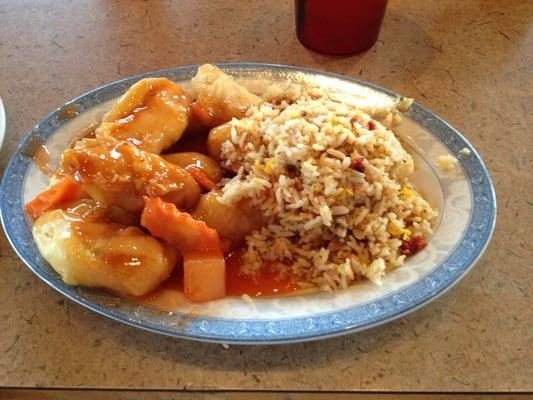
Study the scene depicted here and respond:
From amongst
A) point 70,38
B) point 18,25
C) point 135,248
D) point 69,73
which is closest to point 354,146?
point 135,248

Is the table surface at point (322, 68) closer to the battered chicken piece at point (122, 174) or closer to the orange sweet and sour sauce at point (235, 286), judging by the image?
the orange sweet and sour sauce at point (235, 286)

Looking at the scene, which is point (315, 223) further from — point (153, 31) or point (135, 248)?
point (153, 31)

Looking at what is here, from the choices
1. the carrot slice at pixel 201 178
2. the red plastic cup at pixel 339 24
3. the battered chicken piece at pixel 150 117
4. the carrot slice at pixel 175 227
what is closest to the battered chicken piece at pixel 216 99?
the battered chicken piece at pixel 150 117

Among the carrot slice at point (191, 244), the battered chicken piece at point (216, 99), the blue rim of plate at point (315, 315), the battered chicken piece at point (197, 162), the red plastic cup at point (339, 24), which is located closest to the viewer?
the blue rim of plate at point (315, 315)

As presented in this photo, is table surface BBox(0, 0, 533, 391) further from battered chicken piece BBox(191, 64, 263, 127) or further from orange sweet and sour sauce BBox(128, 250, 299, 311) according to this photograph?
battered chicken piece BBox(191, 64, 263, 127)

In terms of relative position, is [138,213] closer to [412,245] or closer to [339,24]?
[412,245]

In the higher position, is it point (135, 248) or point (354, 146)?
point (354, 146)

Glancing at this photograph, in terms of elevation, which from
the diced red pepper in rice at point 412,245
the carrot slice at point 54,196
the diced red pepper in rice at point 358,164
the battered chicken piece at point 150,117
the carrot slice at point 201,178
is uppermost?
the diced red pepper in rice at point 358,164
